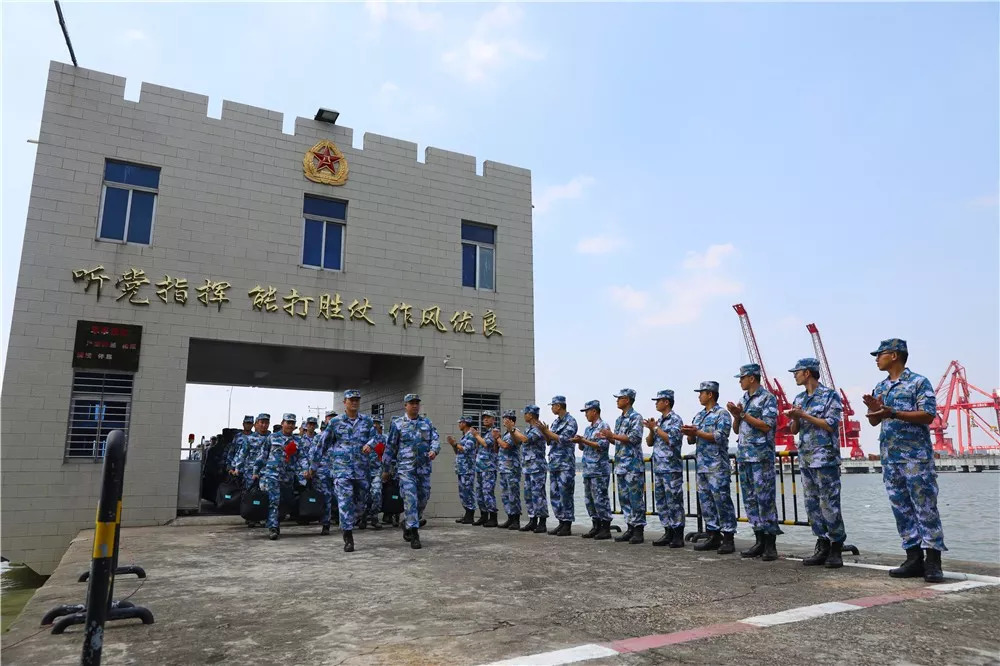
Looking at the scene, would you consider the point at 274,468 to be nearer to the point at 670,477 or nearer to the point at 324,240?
the point at 324,240

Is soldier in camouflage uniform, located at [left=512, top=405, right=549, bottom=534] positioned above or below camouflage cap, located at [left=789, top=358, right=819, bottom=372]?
below

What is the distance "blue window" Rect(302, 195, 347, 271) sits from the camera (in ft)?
39.2

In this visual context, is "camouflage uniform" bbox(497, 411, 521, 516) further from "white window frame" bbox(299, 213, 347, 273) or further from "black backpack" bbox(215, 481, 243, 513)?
"white window frame" bbox(299, 213, 347, 273)

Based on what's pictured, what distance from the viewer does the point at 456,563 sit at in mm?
6016

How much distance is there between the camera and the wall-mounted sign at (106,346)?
9.73 metres

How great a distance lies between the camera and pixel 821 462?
563cm

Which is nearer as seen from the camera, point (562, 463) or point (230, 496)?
point (562, 463)

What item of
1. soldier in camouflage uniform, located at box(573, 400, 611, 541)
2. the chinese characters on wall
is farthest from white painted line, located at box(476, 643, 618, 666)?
the chinese characters on wall

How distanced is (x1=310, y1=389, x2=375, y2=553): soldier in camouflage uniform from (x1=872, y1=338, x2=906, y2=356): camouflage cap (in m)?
5.53

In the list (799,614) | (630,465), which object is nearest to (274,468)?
(630,465)

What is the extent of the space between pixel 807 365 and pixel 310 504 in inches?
277

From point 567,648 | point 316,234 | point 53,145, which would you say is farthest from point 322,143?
point 567,648

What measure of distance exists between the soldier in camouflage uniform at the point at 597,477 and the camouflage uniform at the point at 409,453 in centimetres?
205

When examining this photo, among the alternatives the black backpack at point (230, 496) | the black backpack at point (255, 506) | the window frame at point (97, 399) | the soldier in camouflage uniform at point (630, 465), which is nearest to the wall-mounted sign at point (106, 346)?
the window frame at point (97, 399)
